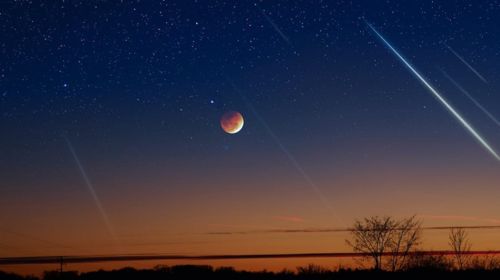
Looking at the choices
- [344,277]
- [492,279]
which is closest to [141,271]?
[344,277]

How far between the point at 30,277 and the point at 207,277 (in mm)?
16914

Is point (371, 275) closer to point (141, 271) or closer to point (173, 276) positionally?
Result: point (173, 276)

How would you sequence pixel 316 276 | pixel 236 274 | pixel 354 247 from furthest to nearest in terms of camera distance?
pixel 354 247
pixel 236 274
pixel 316 276

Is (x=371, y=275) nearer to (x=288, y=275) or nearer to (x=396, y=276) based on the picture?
(x=396, y=276)

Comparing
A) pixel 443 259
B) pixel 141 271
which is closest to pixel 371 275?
pixel 141 271

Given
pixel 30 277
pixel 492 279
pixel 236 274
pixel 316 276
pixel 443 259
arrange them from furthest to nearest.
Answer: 1. pixel 443 259
2. pixel 30 277
3. pixel 236 274
4. pixel 316 276
5. pixel 492 279

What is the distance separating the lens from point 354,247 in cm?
6931

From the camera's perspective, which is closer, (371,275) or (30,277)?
(371,275)

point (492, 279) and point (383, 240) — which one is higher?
point (383, 240)

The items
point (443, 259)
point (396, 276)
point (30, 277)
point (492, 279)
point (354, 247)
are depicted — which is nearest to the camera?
point (492, 279)

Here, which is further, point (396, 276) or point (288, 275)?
point (288, 275)

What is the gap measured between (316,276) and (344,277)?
2128mm

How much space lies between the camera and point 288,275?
46.9 m

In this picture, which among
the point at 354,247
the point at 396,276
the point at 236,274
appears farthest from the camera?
the point at 354,247
